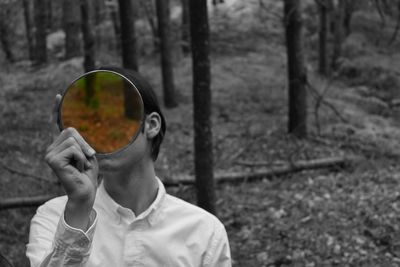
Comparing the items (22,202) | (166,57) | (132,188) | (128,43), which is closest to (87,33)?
(128,43)

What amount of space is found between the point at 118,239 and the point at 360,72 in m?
16.6

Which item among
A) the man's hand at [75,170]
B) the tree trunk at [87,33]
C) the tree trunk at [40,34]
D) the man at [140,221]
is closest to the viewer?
the man's hand at [75,170]

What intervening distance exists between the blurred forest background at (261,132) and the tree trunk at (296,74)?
0.08 ft

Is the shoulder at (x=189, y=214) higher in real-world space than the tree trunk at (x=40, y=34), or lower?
higher

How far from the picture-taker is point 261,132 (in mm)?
12031

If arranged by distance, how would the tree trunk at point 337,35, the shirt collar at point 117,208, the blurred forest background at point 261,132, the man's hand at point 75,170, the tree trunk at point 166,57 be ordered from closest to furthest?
the man's hand at point 75,170 → the shirt collar at point 117,208 → the blurred forest background at point 261,132 → the tree trunk at point 166,57 → the tree trunk at point 337,35

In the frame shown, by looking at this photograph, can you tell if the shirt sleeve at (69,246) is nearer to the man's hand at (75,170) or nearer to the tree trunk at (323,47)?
the man's hand at (75,170)

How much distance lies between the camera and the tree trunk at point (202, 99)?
580 cm

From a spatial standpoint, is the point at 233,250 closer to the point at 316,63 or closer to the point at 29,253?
the point at 29,253

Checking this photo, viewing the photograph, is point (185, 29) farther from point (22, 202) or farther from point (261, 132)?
point (22, 202)

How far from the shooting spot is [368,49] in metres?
19.9

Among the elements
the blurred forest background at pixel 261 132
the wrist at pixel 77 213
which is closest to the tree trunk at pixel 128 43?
the blurred forest background at pixel 261 132

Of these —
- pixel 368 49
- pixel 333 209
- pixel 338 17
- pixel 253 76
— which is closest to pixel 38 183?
pixel 333 209

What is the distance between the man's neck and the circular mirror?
186 millimetres
